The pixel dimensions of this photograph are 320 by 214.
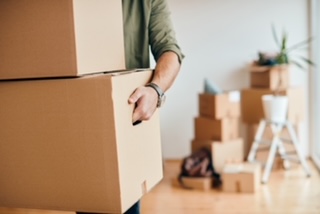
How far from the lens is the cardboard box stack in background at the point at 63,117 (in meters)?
1.01

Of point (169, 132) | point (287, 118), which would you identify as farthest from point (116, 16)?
point (169, 132)

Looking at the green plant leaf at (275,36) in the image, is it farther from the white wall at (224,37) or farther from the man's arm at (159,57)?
the man's arm at (159,57)

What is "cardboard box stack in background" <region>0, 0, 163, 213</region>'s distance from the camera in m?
1.01

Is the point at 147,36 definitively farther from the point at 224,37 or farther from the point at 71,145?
the point at 224,37

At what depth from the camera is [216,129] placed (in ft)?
12.5

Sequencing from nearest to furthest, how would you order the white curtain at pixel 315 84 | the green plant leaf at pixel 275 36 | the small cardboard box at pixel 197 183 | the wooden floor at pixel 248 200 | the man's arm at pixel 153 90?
the man's arm at pixel 153 90 < the wooden floor at pixel 248 200 < the small cardboard box at pixel 197 183 < the green plant leaf at pixel 275 36 < the white curtain at pixel 315 84

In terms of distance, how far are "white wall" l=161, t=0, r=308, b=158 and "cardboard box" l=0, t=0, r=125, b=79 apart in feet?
10.6

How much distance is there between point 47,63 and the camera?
1.06 m

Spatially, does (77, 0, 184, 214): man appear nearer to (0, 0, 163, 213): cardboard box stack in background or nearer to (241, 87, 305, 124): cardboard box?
(0, 0, 163, 213): cardboard box stack in background

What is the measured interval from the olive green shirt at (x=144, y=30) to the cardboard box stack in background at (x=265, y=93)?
252 cm

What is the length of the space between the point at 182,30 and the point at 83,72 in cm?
336

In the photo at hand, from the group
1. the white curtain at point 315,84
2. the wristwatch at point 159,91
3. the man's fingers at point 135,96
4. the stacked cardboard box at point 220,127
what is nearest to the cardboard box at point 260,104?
the stacked cardboard box at point 220,127

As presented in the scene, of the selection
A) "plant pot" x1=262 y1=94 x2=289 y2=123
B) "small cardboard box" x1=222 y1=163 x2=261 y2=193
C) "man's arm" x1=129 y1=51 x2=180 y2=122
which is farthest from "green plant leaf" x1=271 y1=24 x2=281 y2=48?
"man's arm" x1=129 y1=51 x2=180 y2=122

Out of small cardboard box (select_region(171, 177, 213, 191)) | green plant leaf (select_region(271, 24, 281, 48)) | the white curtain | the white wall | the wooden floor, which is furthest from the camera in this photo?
the white wall
